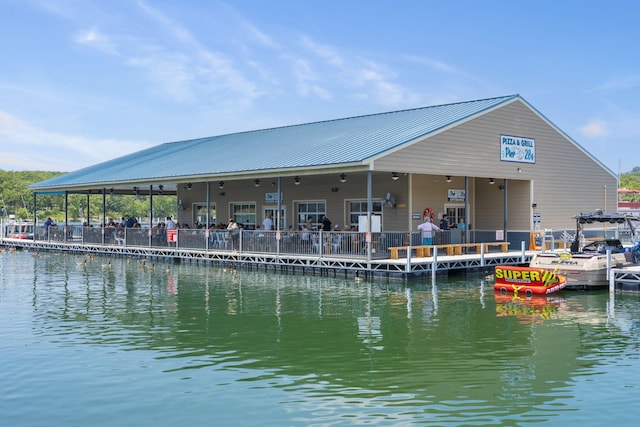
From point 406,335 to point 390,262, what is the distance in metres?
8.35

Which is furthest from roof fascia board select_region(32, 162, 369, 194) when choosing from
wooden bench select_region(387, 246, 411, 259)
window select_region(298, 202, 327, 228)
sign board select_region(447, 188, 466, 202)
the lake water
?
sign board select_region(447, 188, 466, 202)

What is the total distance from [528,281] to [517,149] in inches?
423

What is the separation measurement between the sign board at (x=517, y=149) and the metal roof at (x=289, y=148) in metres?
1.60

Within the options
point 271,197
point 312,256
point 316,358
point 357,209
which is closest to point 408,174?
point 357,209

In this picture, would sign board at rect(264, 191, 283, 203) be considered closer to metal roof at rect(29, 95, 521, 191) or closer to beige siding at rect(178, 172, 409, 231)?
beige siding at rect(178, 172, 409, 231)

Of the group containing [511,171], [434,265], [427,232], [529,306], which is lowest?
[529,306]

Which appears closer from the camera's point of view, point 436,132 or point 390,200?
point 436,132

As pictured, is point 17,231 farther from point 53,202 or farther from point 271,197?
point 53,202

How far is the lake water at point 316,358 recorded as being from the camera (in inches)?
306

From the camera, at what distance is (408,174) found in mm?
24672

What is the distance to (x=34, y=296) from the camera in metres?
17.4

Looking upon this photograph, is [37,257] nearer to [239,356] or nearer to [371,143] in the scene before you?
[371,143]

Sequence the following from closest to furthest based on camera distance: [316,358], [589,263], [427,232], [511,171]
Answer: [316,358]
[589,263]
[427,232]
[511,171]

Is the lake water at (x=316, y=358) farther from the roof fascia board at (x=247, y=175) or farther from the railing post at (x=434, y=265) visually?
the roof fascia board at (x=247, y=175)
